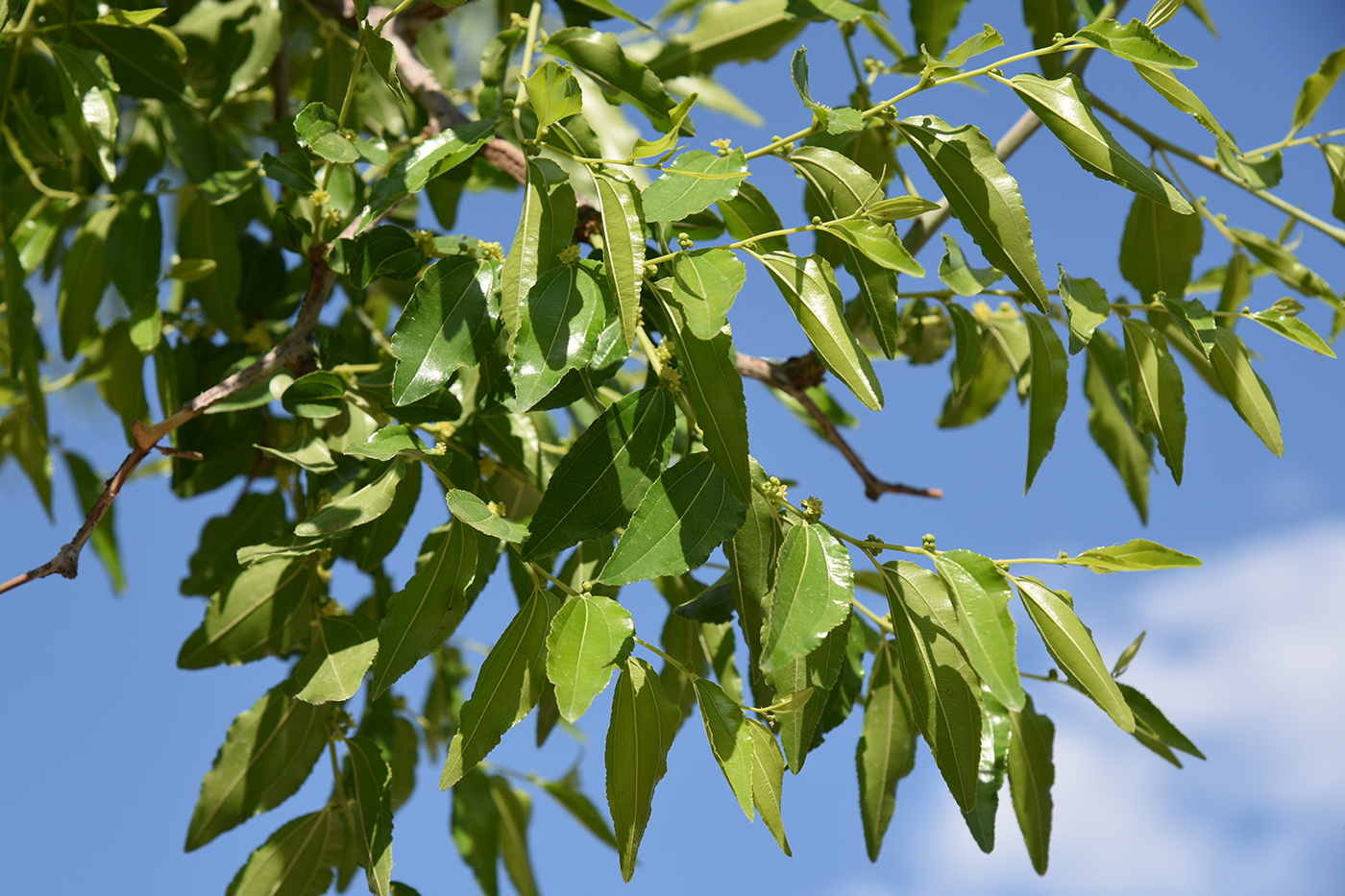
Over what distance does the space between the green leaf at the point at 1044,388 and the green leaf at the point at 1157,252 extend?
0.23m

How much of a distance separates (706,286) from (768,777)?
0.77 feet

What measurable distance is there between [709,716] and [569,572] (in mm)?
226

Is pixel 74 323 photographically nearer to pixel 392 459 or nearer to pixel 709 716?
pixel 392 459

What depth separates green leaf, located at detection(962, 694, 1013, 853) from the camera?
0.54 m

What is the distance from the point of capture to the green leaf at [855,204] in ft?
1.77

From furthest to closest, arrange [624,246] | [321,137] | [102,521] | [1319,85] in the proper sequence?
[102,521] → [1319,85] → [321,137] → [624,246]

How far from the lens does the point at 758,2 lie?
Result: 0.95 metres

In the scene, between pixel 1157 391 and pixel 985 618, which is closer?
pixel 985 618

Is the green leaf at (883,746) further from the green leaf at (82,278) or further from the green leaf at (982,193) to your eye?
the green leaf at (82,278)

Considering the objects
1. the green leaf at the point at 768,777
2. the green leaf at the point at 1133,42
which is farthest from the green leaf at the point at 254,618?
the green leaf at the point at 1133,42

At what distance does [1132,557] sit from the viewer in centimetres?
53

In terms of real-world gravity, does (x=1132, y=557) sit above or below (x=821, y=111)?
below

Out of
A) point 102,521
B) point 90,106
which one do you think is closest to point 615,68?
point 90,106

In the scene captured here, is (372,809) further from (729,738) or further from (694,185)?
(694,185)
